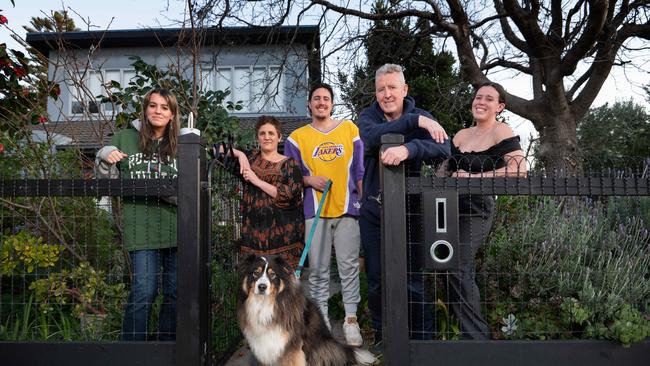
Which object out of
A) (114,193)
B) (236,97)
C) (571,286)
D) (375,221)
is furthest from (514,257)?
(236,97)

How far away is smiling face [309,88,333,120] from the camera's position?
410cm

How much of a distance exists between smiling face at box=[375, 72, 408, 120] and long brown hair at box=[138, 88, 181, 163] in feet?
4.53

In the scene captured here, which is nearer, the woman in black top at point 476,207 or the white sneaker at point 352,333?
the woman in black top at point 476,207

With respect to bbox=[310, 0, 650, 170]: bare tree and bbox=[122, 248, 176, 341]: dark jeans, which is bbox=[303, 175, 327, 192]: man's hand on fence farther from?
bbox=[310, 0, 650, 170]: bare tree

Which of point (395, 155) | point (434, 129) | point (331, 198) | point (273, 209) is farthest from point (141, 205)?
point (434, 129)

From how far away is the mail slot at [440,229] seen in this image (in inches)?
108

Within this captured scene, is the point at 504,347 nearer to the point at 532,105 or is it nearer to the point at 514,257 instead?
the point at 514,257

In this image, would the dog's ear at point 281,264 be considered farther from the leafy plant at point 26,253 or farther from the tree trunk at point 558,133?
the tree trunk at point 558,133

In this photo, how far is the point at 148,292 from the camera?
123 inches

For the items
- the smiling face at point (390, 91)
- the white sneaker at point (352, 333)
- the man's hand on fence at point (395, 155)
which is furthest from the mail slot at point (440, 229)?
the white sneaker at point (352, 333)

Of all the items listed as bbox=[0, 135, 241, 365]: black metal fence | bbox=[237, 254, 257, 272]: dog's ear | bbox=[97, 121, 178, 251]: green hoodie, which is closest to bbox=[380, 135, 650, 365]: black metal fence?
bbox=[237, 254, 257, 272]: dog's ear

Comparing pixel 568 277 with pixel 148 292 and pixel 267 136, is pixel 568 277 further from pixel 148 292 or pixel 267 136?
pixel 148 292

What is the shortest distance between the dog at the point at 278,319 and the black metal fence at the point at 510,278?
543 mm

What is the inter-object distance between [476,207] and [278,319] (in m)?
1.40
